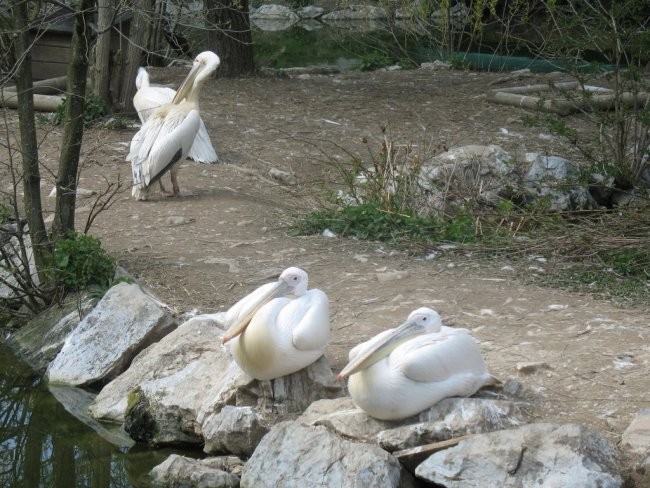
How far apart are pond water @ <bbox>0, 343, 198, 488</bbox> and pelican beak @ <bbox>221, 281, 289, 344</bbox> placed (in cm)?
70

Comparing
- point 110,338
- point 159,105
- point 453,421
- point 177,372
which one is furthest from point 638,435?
point 159,105

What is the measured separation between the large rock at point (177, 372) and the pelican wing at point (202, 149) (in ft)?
11.1

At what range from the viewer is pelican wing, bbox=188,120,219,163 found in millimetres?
8391

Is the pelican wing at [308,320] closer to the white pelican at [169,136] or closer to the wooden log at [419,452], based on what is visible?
the wooden log at [419,452]

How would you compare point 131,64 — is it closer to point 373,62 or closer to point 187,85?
point 187,85

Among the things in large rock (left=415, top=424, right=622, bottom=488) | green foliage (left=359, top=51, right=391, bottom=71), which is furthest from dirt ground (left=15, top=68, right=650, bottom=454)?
green foliage (left=359, top=51, right=391, bottom=71)

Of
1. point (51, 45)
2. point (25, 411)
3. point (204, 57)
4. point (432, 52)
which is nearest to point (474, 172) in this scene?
point (204, 57)

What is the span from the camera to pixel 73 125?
19.6 feet

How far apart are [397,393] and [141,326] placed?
1.95 meters

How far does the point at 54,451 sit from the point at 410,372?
1956mm

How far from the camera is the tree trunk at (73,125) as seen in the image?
5734 millimetres

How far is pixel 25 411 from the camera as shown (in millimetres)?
5328

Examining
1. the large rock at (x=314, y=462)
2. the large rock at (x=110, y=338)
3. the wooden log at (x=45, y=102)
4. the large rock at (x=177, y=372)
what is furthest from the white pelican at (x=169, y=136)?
the large rock at (x=314, y=462)

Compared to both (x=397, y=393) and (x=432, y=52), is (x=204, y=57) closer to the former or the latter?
(x=397, y=393)
